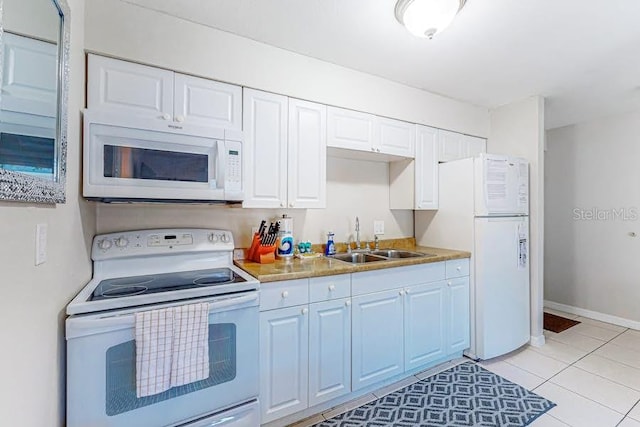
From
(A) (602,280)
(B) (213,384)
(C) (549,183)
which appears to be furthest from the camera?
(C) (549,183)

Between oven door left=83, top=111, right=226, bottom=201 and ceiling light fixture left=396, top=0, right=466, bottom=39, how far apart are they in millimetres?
1171

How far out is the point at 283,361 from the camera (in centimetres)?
163

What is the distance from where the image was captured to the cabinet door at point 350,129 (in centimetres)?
216

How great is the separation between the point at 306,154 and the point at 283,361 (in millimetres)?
1334

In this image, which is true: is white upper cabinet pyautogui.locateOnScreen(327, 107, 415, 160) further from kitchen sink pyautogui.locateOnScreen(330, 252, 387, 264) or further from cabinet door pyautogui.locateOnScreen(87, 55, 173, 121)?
cabinet door pyautogui.locateOnScreen(87, 55, 173, 121)

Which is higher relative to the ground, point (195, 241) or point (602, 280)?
point (195, 241)

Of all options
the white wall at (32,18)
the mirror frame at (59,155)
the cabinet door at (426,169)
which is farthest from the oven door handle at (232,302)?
the cabinet door at (426,169)

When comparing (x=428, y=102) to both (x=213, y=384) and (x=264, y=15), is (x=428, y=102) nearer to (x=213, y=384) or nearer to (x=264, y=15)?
(x=264, y=15)

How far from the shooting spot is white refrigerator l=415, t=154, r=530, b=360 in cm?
238

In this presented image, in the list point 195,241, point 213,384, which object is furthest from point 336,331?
point 195,241

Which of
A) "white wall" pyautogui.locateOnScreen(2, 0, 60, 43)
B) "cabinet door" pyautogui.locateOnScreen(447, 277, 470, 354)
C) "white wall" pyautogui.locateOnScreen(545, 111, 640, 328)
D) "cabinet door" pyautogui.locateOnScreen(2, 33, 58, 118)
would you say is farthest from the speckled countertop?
"white wall" pyautogui.locateOnScreen(545, 111, 640, 328)

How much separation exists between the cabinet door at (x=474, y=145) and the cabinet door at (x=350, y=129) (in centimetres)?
119

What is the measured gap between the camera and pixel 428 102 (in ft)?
8.64

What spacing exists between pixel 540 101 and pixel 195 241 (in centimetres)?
323
